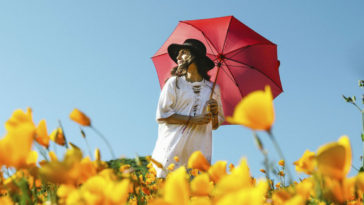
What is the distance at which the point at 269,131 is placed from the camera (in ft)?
2.23

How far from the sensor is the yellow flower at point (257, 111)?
0.64 metres

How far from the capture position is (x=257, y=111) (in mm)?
650

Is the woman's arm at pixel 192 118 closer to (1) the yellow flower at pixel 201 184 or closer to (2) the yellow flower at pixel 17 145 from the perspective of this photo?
(1) the yellow flower at pixel 201 184

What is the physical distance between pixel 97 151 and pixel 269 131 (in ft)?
1.94

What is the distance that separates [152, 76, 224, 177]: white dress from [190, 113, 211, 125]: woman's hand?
0.11 m

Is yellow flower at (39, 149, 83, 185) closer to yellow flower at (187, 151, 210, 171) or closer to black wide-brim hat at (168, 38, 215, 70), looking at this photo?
yellow flower at (187, 151, 210, 171)

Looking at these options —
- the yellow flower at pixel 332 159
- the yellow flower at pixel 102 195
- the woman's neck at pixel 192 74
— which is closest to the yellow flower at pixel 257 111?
the yellow flower at pixel 332 159

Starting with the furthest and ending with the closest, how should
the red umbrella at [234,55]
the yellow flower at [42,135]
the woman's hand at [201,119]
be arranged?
the red umbrella at [234,55], the woman's hand at [201,119], the yellow flower at [42,135]

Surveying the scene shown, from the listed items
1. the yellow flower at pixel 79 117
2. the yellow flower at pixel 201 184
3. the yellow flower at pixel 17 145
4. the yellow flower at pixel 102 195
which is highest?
the yellow flower at pixel 79 117

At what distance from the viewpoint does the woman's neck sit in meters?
3.92

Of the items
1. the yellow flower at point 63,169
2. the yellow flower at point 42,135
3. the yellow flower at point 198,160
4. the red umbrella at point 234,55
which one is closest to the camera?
the yellow flower at point 63,169

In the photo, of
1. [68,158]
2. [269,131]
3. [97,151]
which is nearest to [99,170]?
[97,151]

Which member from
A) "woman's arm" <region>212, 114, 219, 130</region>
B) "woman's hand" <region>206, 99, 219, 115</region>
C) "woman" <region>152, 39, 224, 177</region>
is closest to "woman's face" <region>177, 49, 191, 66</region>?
"woman" <region>152, 39, 224, 177</region>

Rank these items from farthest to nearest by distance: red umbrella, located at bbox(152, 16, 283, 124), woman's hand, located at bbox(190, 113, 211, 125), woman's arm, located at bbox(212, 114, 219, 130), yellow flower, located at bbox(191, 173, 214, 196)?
1. red umbrella, located at bbox(152, 16, 283, 124)
2. woman's arm, located at bbox(212, 114, 219, 130)
3. woman's hand, located at bbox(190, 113, 211, 125)
4. yellow flower, located at bbox(191, 173, 214, 196)
